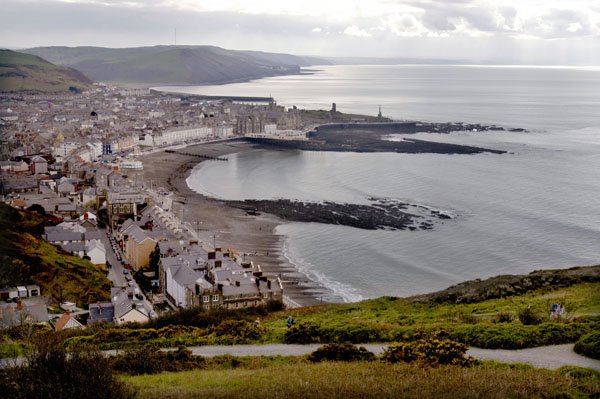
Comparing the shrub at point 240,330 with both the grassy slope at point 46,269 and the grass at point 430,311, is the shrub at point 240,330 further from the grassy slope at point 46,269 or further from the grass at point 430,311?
the grassy slope at point 46,269

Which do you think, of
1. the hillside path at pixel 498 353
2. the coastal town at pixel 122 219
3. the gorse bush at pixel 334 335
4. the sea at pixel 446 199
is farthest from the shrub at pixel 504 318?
the sea at pixel 446 199

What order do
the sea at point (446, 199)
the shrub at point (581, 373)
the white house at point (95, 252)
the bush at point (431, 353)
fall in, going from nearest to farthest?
the shrub at point (581, 373), the bush at point (431, 353), the white house at point (95, 252), the sea at point (446, 199)

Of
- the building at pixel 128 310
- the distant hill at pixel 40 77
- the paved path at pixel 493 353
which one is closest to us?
the paved path at pixel 493 353

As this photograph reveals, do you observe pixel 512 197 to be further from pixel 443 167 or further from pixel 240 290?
pixel 240 290

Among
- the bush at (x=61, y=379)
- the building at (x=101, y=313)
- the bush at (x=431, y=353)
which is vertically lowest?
the building at (x=101, y=313)

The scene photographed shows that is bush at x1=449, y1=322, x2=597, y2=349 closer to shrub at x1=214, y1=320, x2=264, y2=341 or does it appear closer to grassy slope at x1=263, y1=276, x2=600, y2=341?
grassy slope at x1=263, y1=276, x2=600, y2=341

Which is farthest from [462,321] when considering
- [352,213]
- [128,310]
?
[352,213]

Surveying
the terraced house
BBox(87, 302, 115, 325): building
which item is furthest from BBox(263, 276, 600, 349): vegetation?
BBox(87, 302, 115, 325): building
